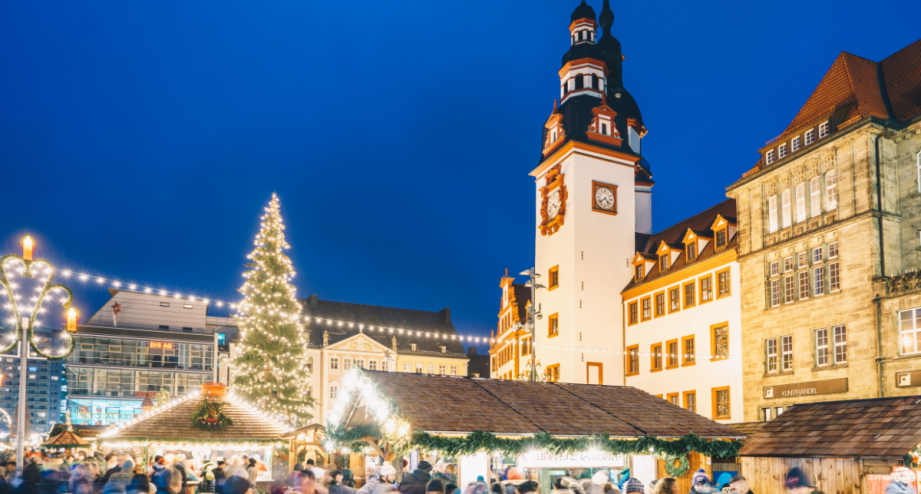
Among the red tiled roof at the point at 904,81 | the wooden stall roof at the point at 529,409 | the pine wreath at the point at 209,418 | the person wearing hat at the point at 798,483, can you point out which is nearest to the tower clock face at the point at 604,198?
the red tiled roof at the point at 904,81

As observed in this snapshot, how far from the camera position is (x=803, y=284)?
2812 cm

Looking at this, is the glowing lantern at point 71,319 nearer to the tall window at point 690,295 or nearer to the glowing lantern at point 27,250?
the glowing lantern at point 27,250

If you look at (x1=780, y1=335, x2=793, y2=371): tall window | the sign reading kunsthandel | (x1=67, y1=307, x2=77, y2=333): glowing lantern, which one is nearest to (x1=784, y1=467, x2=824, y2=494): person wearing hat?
(x1=67, y1=307, x2=77, y2=333): glowing lantern

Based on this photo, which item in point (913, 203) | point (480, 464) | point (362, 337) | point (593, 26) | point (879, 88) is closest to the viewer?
point (480, 464)

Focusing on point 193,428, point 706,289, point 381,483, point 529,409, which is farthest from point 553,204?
point 381,483

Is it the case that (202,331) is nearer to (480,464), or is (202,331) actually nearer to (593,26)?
(593,26)

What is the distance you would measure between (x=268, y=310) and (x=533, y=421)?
67.9 ft

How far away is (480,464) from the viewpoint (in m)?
18.6

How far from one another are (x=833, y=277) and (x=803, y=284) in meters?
1.44

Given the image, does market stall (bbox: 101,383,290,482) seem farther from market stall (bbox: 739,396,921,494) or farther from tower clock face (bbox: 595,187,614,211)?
tower clock face (bbox: 595,187,614,211)

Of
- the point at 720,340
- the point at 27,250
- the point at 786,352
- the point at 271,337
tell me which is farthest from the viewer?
the point at 271,337

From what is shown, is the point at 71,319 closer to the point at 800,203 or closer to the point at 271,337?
the point at 271,337

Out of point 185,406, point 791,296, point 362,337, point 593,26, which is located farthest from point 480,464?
point 362,337

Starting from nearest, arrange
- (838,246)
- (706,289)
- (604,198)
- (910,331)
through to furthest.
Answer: (910,331) → (838,246) → (706,289) → (604,198)
